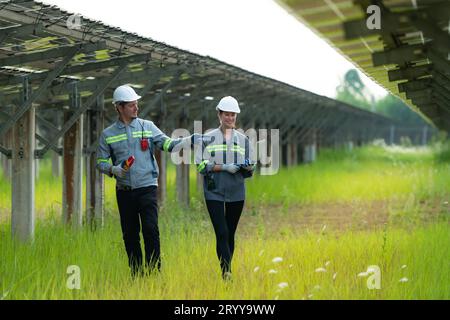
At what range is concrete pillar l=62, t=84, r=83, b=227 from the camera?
912cm

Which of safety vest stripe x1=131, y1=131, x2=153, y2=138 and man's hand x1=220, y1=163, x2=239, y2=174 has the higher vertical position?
safety vest stripe x1=131, y1=131, x2=153, y2=138

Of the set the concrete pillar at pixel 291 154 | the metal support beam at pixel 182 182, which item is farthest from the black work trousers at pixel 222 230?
the concrete pillar at pixel 291 154

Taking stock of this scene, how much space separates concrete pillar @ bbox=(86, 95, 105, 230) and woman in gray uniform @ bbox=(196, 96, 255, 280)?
409 cm

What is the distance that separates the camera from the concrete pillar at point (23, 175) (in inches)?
309

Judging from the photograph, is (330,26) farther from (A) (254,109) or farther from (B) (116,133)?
(A) (254,109)

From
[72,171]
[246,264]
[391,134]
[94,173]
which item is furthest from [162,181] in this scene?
[391,134]

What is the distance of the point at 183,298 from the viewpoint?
15.8 ft

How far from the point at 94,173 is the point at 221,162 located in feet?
14.4

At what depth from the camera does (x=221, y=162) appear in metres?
5.67

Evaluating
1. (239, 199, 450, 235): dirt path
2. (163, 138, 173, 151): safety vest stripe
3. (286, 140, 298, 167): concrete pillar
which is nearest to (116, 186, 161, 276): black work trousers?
(163, 138, 173, 151): safety vest stripe

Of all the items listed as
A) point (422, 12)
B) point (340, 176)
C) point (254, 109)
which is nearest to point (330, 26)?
point (422, 12)

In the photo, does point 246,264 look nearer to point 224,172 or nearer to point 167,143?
point 224,172

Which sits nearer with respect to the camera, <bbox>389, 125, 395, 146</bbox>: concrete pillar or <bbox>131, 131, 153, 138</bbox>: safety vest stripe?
<bbox>131, 131, 153, 138</bbox>: safety vest stripe

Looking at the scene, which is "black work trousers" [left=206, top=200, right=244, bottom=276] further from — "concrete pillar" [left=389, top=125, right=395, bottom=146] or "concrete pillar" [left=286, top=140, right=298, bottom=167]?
"concrete pillar" [left=389, top=125, right=395, bottom=146]
